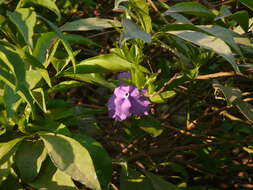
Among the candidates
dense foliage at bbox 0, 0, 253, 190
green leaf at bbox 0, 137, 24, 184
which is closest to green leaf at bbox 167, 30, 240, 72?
dense foliage at bbox 0, 0, 253, 190

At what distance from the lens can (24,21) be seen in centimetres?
83

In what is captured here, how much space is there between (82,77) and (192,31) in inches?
9.7

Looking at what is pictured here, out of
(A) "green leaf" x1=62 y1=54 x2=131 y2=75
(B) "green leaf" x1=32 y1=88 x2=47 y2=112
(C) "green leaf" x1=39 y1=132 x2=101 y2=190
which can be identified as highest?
(A) "green leaf" x1=62 y1=54 x2=131 y2=75

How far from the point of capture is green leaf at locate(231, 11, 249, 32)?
0.99m

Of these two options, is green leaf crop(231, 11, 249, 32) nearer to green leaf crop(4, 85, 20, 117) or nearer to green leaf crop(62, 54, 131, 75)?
green leaf crop(62, 54, 131, 75)

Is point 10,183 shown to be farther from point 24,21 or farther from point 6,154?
point 24,21

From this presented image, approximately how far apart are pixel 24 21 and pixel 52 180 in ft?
0.99

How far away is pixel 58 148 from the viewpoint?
868mm

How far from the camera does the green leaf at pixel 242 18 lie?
99cm

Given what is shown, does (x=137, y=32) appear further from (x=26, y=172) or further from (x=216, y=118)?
(x=216, y=118)

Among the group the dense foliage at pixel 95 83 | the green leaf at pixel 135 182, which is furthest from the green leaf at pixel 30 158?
the green leaf at pixel 135 182

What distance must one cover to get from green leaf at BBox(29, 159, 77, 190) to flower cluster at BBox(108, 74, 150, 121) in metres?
0.23

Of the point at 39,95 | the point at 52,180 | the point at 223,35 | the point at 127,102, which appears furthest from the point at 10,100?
the point at 223,35

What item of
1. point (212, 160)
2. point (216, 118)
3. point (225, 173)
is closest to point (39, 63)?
point (216, 118)
